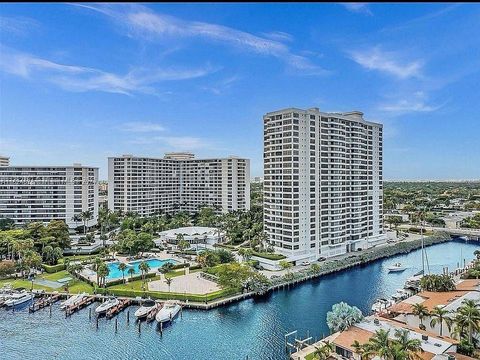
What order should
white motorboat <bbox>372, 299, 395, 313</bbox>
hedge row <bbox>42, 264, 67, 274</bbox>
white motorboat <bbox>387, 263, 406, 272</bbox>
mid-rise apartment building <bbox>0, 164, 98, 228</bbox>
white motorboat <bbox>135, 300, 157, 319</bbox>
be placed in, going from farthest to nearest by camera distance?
1. mid-rise apartment building <bbox>0, 164, 98, 228</bbox>
2. white motorboat <bbox>387, 263, 406, 272</bbox>
3. hedge row <bbox>42, 264, 67, 274</bbox>
4. white motorboat <bbox>372, 299, 395, 313</bbox>
5. white motorboat <bbox>135, 300, 157, 319</bbox>

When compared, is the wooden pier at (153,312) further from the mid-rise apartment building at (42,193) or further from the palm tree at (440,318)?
the mid-rise apartment building at (42,193)

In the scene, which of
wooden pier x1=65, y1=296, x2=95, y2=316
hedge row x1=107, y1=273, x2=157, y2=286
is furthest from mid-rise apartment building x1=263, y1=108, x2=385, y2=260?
wooden pier x1=65, y1=296, x2=95, y2=316

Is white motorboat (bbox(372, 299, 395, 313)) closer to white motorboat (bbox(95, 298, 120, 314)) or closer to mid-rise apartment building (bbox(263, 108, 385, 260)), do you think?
mid-rise apartment building (bbox(263, 108, 385, 260))

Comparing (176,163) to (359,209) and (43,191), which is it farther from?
(359,209)

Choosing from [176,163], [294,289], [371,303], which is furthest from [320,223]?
[176,163]

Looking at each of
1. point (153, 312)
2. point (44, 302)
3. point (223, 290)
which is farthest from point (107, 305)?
point (223, 290)

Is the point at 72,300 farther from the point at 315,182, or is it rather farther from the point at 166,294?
the point at 315,182

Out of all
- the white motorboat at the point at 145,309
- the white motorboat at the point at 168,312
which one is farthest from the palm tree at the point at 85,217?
the white motorboat at the point at 168,312
